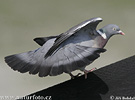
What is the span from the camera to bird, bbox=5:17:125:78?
9.14ft

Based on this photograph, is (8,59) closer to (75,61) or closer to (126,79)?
(75,61)

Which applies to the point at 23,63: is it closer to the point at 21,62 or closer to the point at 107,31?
the point at 21,62

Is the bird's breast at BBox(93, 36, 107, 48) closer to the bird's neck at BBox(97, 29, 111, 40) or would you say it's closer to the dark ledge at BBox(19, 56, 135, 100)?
the bird's neck at BBox(97, 29, 111, 40)

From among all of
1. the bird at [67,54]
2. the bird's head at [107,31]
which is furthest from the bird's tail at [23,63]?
the bird's head at [107,31]

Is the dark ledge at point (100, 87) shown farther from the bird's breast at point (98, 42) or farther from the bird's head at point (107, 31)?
the bird's head at point (107, 31)

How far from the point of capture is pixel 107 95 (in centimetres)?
252

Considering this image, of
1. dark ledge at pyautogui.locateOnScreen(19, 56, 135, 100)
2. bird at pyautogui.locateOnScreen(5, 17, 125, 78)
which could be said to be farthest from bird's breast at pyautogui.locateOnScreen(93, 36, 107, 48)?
dark ledge at pyautogui.locateOnScreen(19, 56, 135, 100)

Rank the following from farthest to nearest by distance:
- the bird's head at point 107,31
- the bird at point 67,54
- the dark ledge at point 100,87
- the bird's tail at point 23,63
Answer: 1. the bird's head at point 107,31
2. the bird's tail at point 23,63
3. the bird at point 67,54
4. the dark ledge at point 100,87

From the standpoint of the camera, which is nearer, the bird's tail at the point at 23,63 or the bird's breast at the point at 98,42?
the bird's tail at the point at 23,63

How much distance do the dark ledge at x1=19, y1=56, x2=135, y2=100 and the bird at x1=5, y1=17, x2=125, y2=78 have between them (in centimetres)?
14

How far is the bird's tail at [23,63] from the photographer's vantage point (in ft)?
9.55

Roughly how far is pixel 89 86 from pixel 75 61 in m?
0.28

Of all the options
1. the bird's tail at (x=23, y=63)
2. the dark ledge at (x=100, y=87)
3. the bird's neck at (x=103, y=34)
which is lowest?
the dark ledge at (x=100, y=87)

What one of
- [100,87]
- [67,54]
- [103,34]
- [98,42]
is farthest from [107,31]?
[100,87]
